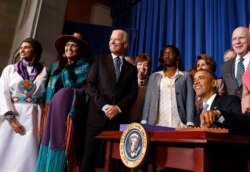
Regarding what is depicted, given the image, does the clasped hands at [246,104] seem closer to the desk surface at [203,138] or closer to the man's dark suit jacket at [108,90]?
the desk surface at [203,138]

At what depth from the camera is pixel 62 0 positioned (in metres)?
4.80

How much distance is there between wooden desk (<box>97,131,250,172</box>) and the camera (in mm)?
843

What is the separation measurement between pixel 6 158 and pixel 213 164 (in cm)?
170

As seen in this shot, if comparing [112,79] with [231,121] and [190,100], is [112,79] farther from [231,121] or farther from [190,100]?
[231,121]

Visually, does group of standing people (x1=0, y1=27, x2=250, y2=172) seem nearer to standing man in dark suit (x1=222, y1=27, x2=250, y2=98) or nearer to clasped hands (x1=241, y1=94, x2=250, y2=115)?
standing man in dark suit (x1=222, y1=27, x2=250, y2=98)

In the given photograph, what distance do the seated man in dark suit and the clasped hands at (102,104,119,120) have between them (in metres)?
0.53

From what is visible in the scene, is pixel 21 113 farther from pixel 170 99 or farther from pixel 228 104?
pixel 228 104

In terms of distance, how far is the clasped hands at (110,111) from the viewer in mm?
1764

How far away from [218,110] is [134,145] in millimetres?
358

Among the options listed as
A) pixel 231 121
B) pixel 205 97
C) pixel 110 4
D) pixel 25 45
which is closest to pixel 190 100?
pixel 205 97

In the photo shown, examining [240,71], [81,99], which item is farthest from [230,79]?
[81,99]

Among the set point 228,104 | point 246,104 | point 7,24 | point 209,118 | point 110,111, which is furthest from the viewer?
point 7,24

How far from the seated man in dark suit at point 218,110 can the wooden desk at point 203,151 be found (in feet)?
0.56

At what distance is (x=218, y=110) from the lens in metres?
1.09
